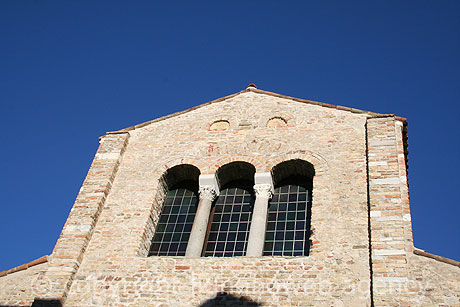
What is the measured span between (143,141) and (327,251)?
19.7 ft

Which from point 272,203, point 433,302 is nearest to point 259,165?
point 272,203

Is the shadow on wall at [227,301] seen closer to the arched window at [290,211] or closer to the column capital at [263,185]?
the arched window at [290,211]

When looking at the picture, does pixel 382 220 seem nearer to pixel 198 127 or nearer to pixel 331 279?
pixel 331 279

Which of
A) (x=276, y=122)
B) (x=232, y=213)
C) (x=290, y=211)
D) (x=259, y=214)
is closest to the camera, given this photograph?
(x=259, y=214)

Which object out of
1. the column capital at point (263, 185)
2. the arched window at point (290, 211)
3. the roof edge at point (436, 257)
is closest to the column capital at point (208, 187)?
the column capital at point (263, 185)

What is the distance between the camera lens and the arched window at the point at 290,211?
1091 centimetres

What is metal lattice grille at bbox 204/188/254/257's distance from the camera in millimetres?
11250

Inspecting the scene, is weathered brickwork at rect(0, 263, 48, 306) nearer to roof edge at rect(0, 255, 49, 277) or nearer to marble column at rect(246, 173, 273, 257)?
roof edge at rect(0, 255, 49, 277)

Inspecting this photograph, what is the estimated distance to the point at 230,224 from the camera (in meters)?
11.8

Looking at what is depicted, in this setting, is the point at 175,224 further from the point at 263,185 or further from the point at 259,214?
the point at 263,185

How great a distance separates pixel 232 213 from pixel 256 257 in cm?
202

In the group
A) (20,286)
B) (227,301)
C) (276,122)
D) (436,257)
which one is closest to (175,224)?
(227,301)

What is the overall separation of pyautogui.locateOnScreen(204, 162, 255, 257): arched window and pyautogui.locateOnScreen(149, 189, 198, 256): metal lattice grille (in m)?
0.55

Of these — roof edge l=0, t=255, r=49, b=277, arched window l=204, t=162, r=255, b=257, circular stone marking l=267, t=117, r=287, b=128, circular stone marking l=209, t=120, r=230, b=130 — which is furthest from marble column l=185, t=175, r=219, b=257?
roof edge l=0, t=255, r=49, b=277
